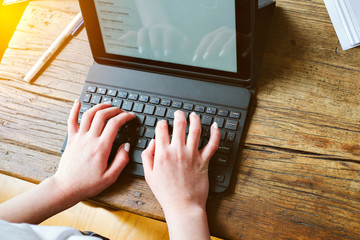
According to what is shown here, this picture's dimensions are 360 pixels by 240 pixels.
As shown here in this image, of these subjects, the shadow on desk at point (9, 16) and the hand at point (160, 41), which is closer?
the hand at point (160, 41)

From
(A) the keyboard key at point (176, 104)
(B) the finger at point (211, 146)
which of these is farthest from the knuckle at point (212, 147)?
(A) the keyboard key at point (176, 104)

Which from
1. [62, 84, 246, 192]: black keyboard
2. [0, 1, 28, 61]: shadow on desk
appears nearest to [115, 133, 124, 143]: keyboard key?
[62, 84, 246, 192]: black keyboard

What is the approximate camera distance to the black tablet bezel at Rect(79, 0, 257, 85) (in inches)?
21.1

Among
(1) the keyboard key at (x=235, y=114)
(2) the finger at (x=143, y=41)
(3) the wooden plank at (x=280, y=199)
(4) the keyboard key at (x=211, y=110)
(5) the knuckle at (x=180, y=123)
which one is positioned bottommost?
(3) the wooden plank at (x=280, y=199)

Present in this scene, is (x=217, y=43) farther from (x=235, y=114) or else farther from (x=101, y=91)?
(x=101, y=91)

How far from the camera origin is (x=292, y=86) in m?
0.57

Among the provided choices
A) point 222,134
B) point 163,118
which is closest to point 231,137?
point 222,134

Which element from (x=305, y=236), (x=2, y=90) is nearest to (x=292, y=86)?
(x=305, y=236)

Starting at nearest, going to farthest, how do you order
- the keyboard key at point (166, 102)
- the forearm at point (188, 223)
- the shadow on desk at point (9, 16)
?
1. the forearm at point (188, 223)
2. the keyboard key at point (166, 102)
3. the shadow on desk at point (9, 16)

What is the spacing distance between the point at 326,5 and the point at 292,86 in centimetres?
18

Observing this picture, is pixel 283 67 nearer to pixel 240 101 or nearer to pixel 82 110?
pixel 240 101

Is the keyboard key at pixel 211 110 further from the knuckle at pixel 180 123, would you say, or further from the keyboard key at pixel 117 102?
the keyboard key at pixel 117 102

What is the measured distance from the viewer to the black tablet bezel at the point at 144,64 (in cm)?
54

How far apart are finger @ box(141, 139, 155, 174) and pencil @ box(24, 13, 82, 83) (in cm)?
32
